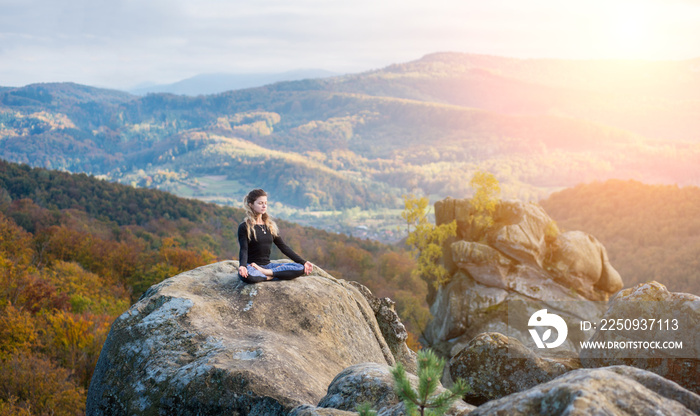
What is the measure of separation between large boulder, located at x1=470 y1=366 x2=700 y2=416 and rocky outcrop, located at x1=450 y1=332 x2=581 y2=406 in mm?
3153

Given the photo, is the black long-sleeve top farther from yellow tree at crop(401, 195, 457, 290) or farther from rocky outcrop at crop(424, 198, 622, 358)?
yellow tree at crop(401, 195, 457, 290)

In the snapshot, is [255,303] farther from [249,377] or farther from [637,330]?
[637,330]

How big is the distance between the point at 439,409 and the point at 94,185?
91.1 metres

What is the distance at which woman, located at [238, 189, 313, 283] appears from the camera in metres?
9.51

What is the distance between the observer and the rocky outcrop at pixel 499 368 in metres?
6.78

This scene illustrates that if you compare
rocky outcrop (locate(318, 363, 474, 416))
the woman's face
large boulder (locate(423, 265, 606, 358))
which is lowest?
large boulder (locate(423, 265, 606, 358))

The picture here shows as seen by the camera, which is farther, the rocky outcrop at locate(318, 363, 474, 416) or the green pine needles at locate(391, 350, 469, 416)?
the rocky outcrop at locate(318, 363, 474, 416)

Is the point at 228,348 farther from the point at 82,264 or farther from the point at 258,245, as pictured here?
the point at 82,264

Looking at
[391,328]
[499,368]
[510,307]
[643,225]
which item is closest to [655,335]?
[499,368]

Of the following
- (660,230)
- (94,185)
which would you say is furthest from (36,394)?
(660,230)

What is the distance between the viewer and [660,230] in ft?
227

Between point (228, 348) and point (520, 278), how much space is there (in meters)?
26.5

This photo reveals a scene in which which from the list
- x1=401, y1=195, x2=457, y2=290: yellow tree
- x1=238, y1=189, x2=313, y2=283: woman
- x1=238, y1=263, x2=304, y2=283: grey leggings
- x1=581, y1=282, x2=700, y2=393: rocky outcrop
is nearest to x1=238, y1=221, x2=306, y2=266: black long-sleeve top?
x1=238, y1=189, x2=313, y2=283: woman

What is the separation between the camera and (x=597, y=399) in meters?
3.28
